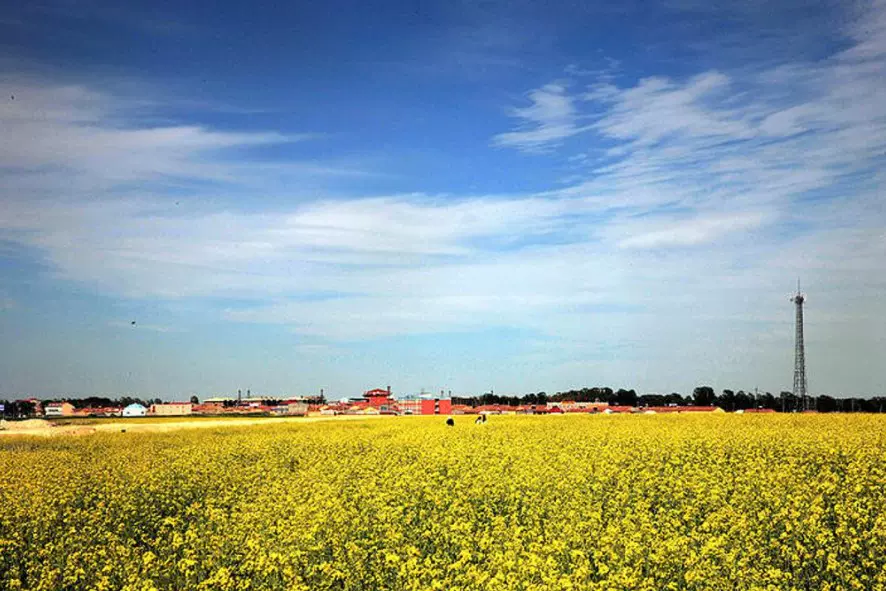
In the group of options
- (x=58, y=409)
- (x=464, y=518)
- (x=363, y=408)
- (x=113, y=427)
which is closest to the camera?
(x=464, y=518)

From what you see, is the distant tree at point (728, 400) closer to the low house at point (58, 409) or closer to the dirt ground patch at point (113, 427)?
the dirt ground patch at point (113, 427)

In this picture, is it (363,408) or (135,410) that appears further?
(135,410)

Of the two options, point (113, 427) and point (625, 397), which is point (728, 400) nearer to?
point (625, 397)

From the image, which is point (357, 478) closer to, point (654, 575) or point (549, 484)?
point (549, 484)

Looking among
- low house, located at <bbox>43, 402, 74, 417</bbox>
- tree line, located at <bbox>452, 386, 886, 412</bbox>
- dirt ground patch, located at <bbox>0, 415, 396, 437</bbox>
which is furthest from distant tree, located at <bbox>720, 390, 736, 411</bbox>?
low house, located at <bbox>43, 402, 74, 417</bbox>

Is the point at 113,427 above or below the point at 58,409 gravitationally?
above

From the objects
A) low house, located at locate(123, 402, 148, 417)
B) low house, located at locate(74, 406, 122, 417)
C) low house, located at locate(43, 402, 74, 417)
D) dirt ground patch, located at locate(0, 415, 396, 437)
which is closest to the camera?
dirt ground patch, located at locate(0, 415, 396, 437)

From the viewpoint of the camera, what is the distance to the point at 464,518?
1589 centimetres

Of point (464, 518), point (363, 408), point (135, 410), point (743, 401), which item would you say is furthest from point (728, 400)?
point (464, 518)

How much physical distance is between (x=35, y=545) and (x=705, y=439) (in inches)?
911

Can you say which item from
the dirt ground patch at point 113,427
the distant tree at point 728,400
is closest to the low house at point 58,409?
the dirt ground patch at point 113,427

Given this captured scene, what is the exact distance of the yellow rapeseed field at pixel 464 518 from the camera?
11828 mm

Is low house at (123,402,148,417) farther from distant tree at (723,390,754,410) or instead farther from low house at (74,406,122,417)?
distant tree at (723,390,754,410)

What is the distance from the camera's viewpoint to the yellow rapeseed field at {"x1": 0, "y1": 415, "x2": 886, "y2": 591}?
11.8 metres
